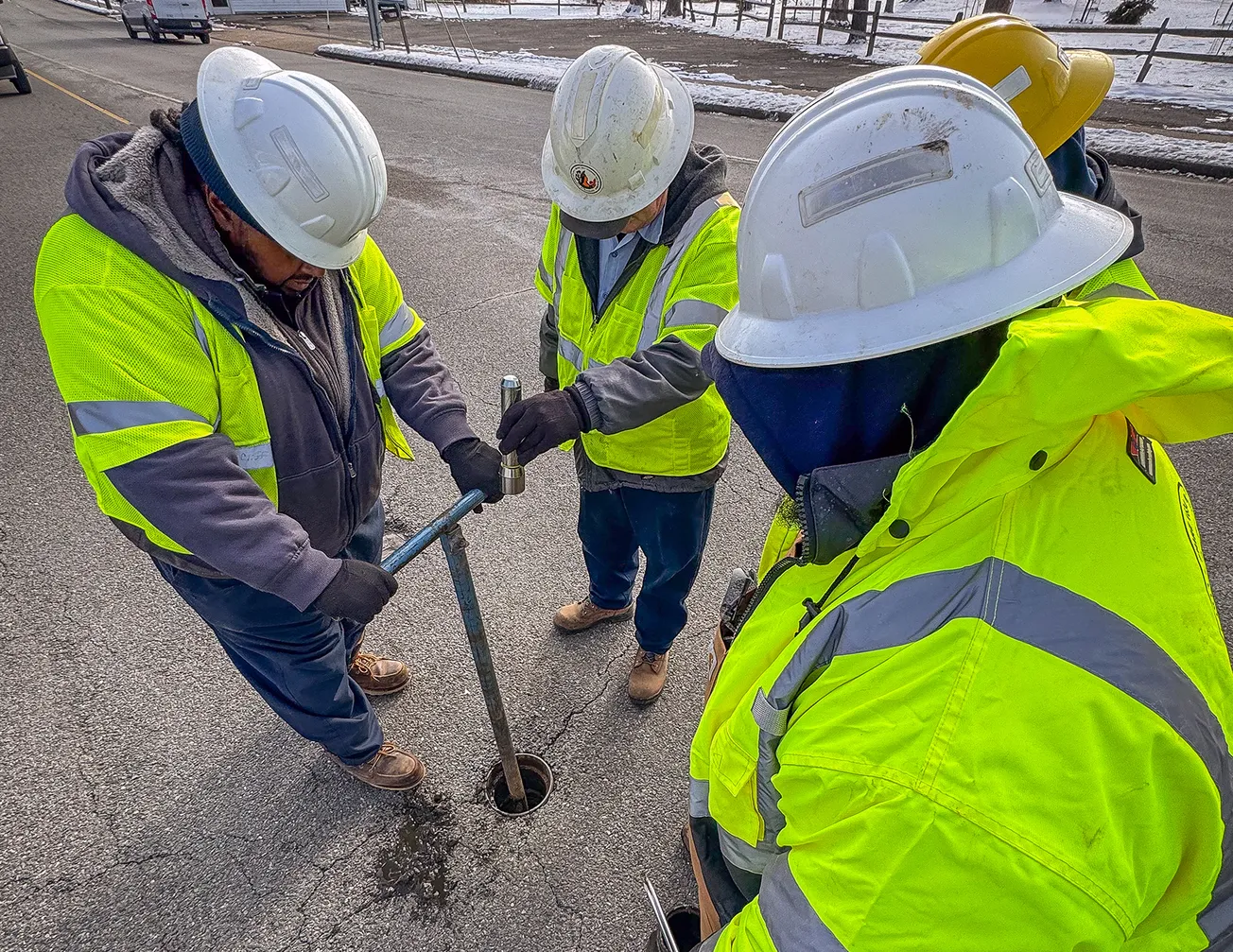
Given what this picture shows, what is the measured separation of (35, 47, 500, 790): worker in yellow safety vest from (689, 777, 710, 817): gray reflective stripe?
0.96 meters

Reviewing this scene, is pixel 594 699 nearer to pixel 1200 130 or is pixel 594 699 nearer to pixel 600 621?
pixel 600 621

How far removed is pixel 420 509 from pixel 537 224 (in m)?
4.43

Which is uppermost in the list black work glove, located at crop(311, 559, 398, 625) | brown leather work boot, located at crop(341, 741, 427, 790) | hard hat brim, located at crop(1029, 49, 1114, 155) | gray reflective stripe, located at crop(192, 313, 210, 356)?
hard hat brim, located at crop(1029, 49, 1114, 155)

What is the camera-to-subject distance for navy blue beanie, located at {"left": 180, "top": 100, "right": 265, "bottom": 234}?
1630mm

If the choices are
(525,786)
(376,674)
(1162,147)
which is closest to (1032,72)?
(525,786)

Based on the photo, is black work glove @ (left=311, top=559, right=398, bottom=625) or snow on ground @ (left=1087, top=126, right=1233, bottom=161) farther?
snow on ground @ (left=1087, top=126, right=1233, bottom=161)

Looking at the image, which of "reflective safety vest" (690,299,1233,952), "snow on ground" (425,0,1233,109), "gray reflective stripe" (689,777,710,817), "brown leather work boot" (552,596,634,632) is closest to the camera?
"reflective safety vest" (690,299,1233,952)

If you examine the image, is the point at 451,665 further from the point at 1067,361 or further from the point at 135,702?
the point at 1067,361

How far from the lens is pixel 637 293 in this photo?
2.21 meters

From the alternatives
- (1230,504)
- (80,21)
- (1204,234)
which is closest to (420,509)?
(1230,504)

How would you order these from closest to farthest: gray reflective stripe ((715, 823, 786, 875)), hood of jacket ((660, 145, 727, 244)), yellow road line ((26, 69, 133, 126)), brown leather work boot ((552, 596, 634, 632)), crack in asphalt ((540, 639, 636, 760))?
gray reflective stripe ((715, 823, 786, 875)) → hood of jacket ((660, 145, 727, 244)) → crack in asphalt ((540, 639, 636, 760)) → brown leather work boot ((552, 596, 634, 632)) → yellow road line ((26, 69, 133, 126))

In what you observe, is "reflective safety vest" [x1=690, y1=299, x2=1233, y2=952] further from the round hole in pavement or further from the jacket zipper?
the round hole in pavement

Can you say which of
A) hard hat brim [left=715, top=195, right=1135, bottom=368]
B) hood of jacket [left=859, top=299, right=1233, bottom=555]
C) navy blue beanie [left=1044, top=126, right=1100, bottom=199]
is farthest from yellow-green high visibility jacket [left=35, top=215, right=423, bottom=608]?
navy blue beanie [left=1044, top=126, right=1100, bottom=199]

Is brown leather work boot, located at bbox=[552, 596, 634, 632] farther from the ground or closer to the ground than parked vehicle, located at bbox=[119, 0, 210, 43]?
closer to the ground
